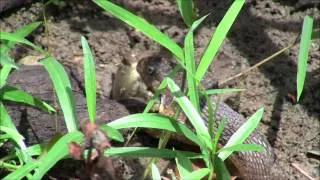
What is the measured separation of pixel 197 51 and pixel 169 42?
103 cm

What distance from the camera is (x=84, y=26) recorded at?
387cm

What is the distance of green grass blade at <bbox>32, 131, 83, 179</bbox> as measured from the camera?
2297 millimetres

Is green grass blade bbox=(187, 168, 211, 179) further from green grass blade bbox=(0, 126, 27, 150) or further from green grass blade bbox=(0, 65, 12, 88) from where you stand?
green grass blade bbox=(0, 65, 12, 88)

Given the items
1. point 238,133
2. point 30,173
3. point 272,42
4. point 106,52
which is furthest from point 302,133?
point 30,173

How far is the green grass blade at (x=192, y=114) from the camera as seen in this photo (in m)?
2.50

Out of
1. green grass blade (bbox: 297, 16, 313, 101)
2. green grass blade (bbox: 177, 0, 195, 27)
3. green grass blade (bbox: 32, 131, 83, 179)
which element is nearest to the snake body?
green grass blade (bbox: 297, 16, 313, 101)

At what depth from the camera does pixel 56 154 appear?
234cm

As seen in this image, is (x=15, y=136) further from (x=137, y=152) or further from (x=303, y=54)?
(x=303, y=54)

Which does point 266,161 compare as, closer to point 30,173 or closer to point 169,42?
point 169,42

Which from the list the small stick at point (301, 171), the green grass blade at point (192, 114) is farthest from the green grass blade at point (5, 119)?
the small stick at point (301, 171)

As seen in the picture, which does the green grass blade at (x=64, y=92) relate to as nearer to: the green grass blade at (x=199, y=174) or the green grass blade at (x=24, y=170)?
the green grass blade at (x=24, y=170)

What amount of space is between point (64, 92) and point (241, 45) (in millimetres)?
1464

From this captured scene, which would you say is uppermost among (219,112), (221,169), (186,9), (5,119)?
(186,9)

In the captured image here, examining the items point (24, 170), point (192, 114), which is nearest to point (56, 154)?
point (24, 170)
